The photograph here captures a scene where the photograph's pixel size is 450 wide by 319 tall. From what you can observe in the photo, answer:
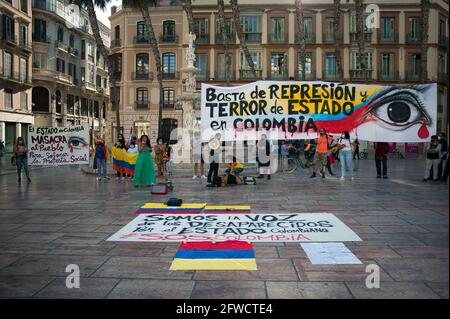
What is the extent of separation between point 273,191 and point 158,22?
4062cm

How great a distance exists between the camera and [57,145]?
19.7 meters

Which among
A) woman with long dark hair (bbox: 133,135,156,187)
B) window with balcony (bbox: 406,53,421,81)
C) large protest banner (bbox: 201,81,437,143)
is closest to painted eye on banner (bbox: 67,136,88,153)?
woman with long dark hair (bbox: 133,135,156,187)

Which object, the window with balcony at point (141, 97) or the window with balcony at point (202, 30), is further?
the window with balcony at point (141, 97)

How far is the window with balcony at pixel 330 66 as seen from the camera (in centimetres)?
4600

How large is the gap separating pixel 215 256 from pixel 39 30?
51.7 meters

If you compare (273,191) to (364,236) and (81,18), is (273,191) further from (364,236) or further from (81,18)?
(81,18)

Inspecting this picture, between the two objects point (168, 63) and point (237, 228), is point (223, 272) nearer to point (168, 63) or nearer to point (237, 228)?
point (237, 228)

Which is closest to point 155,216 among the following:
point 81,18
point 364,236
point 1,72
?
point 364,236

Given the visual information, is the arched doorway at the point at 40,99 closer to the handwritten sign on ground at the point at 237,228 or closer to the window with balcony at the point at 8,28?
the window with balcony at the point at 8,28

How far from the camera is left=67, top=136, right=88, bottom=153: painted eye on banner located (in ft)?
65.1

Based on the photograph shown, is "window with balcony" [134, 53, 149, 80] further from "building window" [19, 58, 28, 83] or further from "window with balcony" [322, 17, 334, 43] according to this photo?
"window with balcony" [322, 17, 334, 43]

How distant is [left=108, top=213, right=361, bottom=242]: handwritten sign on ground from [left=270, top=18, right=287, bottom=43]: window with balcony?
134 ft

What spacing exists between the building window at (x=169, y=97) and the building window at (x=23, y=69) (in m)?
14.0

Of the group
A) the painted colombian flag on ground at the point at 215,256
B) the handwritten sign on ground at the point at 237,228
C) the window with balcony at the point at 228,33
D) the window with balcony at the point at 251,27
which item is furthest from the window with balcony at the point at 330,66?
the painted colombian flag on ground at the point at 215,256
